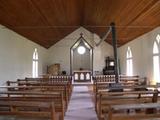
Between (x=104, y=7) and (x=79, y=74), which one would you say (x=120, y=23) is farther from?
(x=79, y=74)

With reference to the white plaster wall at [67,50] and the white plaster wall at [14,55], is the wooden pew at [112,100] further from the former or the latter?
the white plaster wall at [67,50]

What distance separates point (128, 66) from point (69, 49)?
5.03 metres

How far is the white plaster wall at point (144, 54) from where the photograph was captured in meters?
10.7

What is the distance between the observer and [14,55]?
1013 centimetres

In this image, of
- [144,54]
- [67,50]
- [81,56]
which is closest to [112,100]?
[144,54]

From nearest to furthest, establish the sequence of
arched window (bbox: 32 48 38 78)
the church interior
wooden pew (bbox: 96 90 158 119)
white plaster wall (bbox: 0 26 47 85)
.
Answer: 1. the church interior
2. wooden pew (bbox: 96 90 158 119)
3. white plaster wall (bbox: 0 26 47 85)
4. arched window (bbox: 32 48 38 78)

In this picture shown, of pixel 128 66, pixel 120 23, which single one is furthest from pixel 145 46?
pixel 128 66

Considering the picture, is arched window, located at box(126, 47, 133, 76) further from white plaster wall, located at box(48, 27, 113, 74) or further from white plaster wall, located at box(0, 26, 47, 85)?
white plaster wall, located at box(0, 26, 47, 85)

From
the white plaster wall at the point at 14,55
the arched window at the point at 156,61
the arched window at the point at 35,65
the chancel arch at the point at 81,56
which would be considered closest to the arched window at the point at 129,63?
the chancel arch at the point at 81,56

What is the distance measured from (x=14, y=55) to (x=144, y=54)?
5757mm

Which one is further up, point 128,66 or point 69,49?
point 69,49

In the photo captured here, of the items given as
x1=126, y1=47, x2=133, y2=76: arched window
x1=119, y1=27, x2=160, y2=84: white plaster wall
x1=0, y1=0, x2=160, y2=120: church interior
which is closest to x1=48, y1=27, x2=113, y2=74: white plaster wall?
x1=0, y1=0, x2=160, y2=120: church interior

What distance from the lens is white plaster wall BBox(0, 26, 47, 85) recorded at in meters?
8.66

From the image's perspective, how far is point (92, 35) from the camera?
18469 mm
